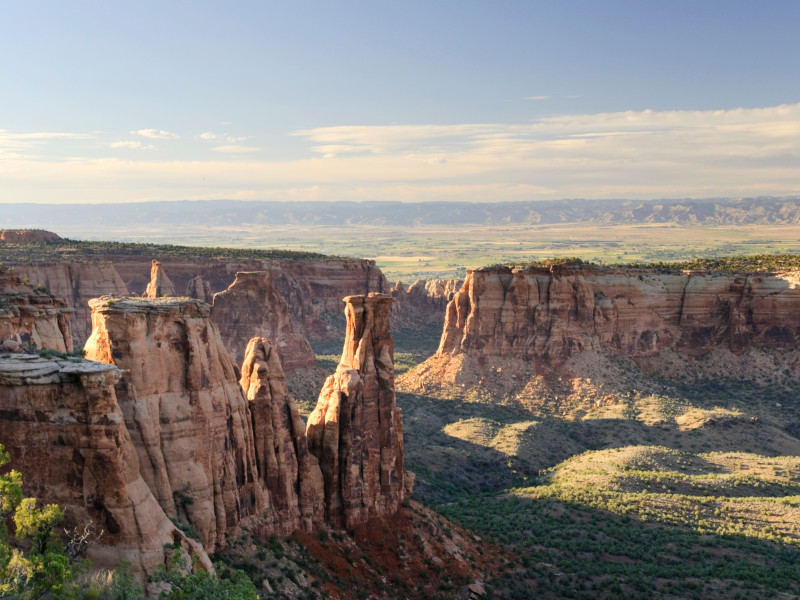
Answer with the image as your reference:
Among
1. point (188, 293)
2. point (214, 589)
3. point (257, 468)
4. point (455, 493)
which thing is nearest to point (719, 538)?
point (455, 493)

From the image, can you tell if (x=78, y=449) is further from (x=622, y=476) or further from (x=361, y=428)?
(x=622, y=476)

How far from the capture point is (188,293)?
4230 inches

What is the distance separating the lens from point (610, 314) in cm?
8912

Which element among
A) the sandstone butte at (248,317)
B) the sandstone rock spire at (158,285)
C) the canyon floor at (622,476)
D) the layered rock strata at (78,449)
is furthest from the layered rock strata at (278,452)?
the sandstone rock spire at (158,285)

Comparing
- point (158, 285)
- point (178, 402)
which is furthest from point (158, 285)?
point (178, 402)

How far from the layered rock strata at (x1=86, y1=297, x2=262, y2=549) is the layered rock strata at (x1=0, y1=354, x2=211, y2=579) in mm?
5209

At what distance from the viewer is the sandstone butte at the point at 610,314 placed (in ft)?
290

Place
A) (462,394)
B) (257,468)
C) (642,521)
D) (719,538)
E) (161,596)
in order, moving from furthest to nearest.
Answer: (462,394), (642,521), (719,538), (257,468), (161,596)

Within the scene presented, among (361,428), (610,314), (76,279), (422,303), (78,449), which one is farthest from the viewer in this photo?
(422,303)

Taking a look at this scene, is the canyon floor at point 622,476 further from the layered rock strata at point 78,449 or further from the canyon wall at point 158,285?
the canyon wall at point 158,285

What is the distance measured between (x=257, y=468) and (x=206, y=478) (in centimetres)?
503

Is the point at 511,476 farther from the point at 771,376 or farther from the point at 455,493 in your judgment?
the point at 771,376

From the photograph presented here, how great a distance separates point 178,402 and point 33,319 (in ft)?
38.3

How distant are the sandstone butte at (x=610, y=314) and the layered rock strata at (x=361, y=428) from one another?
4554cm
